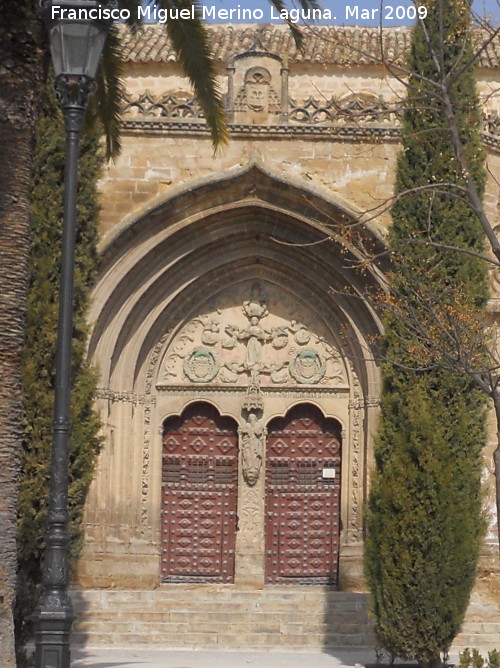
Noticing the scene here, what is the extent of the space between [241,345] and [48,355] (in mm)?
5182

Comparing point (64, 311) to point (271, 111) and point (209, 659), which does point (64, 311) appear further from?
point (271, 111)

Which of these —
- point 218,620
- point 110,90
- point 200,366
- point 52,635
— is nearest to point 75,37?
point 110,90

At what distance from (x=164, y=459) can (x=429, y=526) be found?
490 cm

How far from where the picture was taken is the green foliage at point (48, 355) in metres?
14.9

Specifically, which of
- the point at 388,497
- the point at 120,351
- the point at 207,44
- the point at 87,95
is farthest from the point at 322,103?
the point at 87,95

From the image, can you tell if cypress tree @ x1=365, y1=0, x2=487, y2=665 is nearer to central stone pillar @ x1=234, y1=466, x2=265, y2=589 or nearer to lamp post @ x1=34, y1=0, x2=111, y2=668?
central stone pillar @ x1=234, y1=466, x2=265, y2=589

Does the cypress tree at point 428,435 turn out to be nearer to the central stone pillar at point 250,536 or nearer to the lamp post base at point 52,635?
the central stone pillar at point 250,536

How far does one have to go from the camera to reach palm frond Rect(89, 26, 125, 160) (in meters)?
13.6

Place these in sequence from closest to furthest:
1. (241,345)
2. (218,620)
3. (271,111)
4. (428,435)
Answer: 1. (428,435)
2. (218,620)
3. (271,111)
4. (241,345)

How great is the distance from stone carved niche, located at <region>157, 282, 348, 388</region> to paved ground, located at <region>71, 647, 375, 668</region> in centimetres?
393

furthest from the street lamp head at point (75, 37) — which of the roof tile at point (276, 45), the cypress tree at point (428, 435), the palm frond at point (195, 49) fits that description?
the roof tile at point (276, 45)

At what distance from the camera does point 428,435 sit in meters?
16.5

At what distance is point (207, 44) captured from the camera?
1309cm

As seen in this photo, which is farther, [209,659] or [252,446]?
[252,446]
